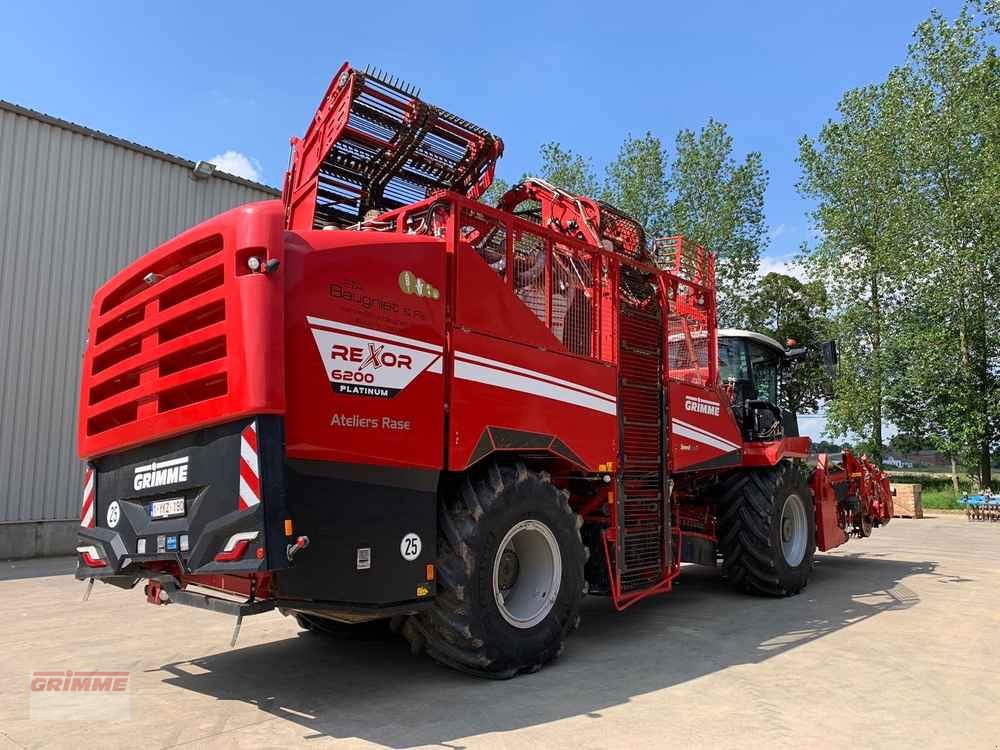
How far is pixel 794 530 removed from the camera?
8891mm

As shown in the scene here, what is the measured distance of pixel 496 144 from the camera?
6746 millimetres

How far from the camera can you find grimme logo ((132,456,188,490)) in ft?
14.1

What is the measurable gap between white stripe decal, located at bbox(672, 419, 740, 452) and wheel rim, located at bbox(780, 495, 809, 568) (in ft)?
4.40

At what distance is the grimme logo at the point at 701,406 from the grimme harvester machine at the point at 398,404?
0.28 feet

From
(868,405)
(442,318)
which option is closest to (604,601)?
(442,318)

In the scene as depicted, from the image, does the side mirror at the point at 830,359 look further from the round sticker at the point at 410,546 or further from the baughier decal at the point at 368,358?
the round sticker at the point at 410,546

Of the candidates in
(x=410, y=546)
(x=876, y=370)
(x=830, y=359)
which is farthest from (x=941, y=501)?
(x=410, y=546)

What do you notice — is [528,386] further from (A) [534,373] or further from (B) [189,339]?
(B) [189,339]

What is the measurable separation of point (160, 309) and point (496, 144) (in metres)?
3.37

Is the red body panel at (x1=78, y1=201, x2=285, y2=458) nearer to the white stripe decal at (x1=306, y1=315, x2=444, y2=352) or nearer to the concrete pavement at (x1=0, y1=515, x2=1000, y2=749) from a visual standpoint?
the white stripe decal at (x1=306, y1=315, x2=444, y2=352)

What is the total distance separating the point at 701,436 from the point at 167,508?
4991mm

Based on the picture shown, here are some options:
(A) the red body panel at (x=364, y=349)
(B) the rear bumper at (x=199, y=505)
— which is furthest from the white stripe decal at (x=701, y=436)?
(B) the rear bumper at (x=199, y=505)

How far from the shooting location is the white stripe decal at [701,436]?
23.2 feet

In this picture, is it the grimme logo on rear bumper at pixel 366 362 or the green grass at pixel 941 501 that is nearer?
the grimme logo on rear bumper at pixel 366 362
